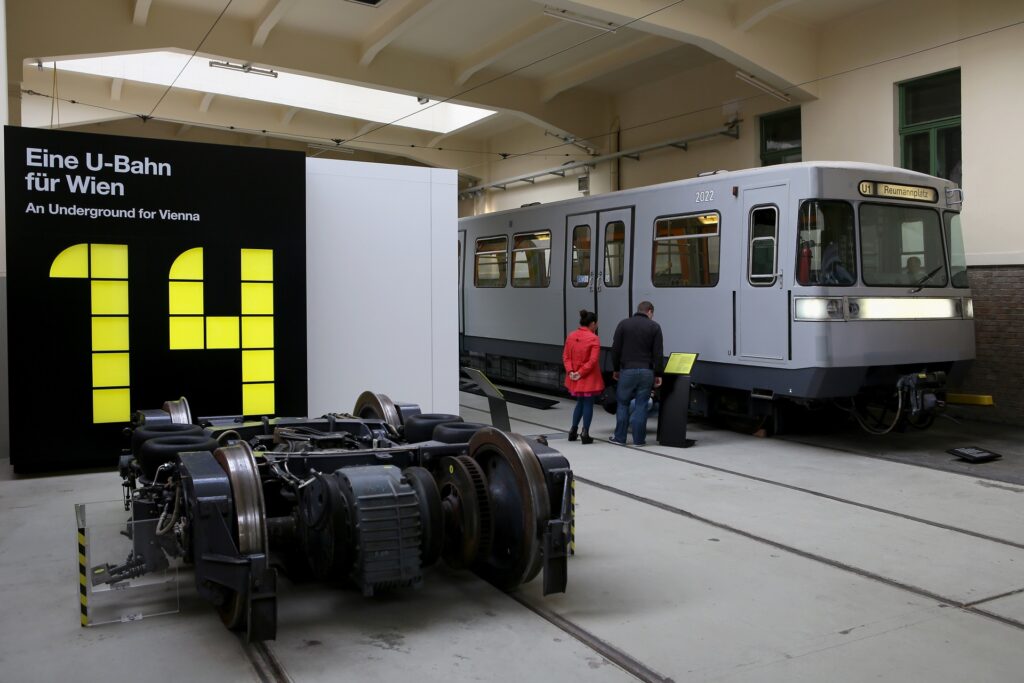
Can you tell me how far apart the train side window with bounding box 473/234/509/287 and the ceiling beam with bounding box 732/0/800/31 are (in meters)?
5.64

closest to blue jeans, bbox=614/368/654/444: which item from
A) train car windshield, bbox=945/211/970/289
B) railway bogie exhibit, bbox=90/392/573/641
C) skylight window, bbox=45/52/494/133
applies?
train car windshield, bbox=945/211/970/289

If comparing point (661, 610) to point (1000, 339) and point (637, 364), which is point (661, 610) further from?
point (1000, 339)

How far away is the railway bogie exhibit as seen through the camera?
Answer: 4.57 meters

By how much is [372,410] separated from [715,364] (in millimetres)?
5527

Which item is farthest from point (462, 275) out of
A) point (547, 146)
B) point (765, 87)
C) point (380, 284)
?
point (380, 284)

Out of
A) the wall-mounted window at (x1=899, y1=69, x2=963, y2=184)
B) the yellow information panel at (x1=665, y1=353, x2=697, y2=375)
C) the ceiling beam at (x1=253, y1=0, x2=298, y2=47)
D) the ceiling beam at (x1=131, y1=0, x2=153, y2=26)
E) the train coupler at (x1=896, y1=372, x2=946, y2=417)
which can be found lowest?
the train coupler at (x1=896, y1=372, x2=946, y2=417)

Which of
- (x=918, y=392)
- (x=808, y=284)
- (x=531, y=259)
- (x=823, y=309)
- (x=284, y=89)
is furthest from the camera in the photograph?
(x=284, y=89)

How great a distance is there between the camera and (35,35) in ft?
45.2

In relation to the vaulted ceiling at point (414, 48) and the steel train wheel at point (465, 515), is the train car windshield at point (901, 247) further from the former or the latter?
the steel train wheel at point (465, 515)

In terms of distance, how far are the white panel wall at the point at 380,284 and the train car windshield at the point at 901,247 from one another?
198 inches

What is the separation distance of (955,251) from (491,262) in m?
8.83

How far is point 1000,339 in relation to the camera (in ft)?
41.0

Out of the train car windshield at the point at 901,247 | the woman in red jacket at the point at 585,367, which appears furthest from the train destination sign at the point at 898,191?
the woman in red jacket at the point at 585,367

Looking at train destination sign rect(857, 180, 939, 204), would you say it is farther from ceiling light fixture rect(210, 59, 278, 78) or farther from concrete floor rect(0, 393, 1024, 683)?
ceiling light fixture rect(210, 59, 278, 78)
